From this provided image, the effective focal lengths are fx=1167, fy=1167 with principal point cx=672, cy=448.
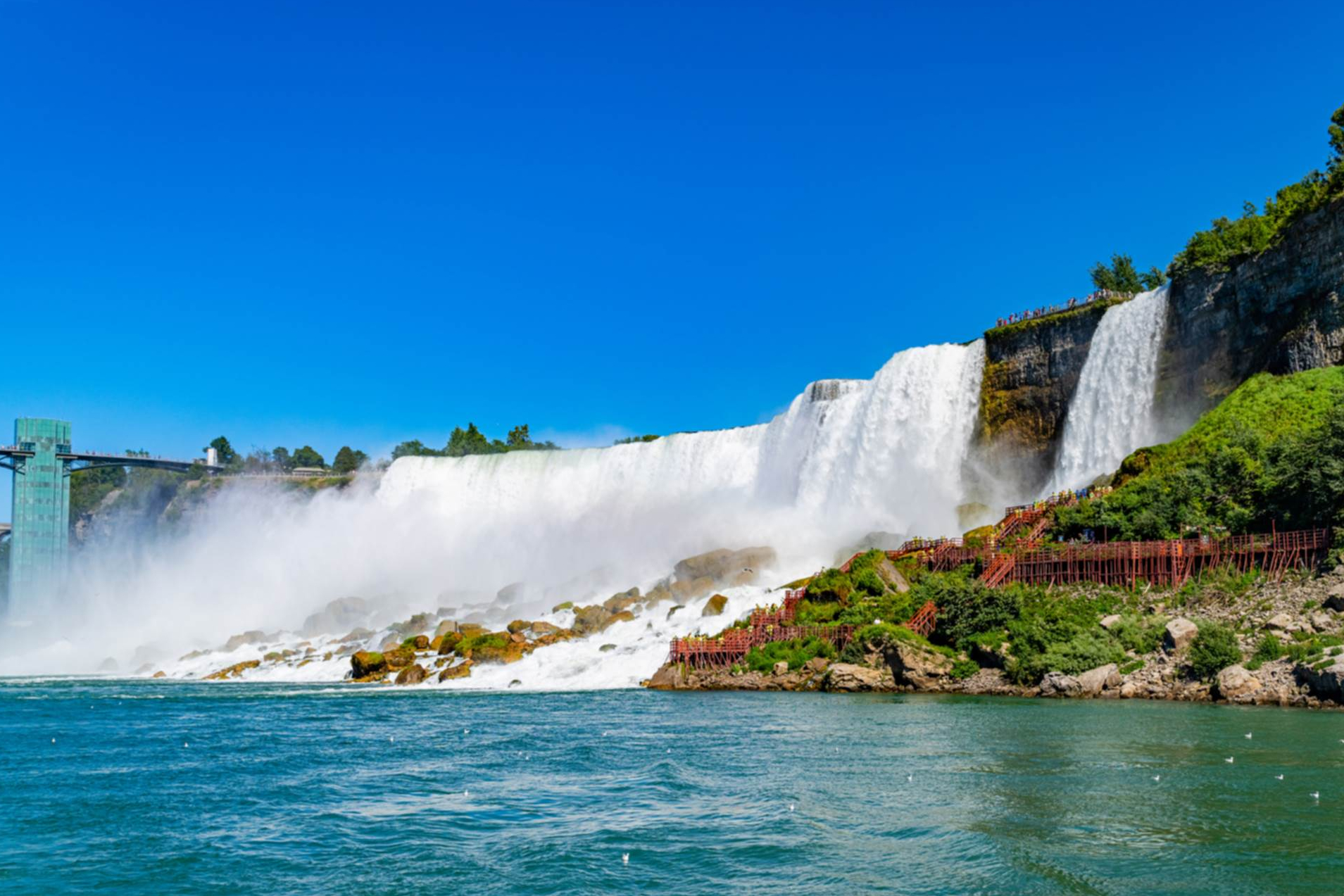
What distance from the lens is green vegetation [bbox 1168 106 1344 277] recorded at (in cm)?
4228

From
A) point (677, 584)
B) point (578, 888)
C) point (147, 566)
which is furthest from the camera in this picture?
point (147, 566)

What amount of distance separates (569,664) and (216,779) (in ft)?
65.3

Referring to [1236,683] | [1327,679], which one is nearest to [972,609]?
[1236,683]

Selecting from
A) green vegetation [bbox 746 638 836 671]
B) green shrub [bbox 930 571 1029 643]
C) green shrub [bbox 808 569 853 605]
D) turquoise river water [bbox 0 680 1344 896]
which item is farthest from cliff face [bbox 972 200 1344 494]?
turquoise river water [bbox 0 680 1344 896]

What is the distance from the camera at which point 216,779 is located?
19344 mm

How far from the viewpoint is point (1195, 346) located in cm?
4359

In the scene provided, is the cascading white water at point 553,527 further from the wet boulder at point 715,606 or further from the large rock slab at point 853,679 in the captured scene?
the large rock slab at point 853,679

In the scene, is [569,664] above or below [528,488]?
below

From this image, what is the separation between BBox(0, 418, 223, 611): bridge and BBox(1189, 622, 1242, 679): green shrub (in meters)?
90.6

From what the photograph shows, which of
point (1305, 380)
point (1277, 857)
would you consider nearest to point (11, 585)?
point (1305, 380)

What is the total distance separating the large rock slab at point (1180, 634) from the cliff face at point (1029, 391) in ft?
72.0

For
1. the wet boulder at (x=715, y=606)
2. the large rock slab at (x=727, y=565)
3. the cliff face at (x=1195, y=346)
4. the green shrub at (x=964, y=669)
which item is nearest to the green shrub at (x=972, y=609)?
the green shrub at (x=964, y=669)

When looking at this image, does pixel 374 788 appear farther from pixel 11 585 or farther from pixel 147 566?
pixel 11 585

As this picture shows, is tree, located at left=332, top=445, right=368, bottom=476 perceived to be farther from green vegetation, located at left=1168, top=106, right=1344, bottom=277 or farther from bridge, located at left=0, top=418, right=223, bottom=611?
green vegetation, located at left=1168, top=106, right=1344, bottom=277
